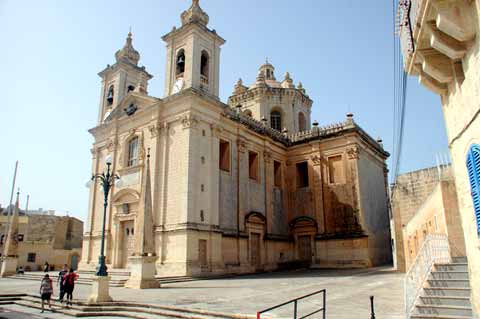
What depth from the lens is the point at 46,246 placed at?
33.9 meters

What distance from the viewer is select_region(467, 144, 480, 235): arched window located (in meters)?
4.90

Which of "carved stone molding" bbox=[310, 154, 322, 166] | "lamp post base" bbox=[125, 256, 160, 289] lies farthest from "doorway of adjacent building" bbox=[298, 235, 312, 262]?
"lamp post base" bbox=[125, 256, 160, 289]

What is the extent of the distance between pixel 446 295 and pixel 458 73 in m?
4.03

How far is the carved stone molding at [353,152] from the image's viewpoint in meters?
24.9

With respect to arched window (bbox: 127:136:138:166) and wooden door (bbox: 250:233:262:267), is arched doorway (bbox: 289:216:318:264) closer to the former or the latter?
wooden door (bbox: 250:233:262:267)

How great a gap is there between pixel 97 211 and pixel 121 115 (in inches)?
252

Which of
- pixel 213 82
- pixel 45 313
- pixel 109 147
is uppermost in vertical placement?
pixel 213 82

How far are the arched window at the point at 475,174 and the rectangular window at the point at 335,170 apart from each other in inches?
808

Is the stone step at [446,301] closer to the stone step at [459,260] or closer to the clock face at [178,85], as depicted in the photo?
the stone step at [459,260]

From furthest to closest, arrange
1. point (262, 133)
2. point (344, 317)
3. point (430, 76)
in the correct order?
point (262, 133), point (344, 317), point (430, 76)

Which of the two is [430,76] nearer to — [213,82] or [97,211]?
[213,82]

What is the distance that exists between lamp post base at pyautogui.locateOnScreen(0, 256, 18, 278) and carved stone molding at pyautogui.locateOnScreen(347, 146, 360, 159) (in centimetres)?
2188

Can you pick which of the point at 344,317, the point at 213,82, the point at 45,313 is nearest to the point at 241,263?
the point at 213,82

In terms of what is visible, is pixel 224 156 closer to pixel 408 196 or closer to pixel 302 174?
pixel 302 174
